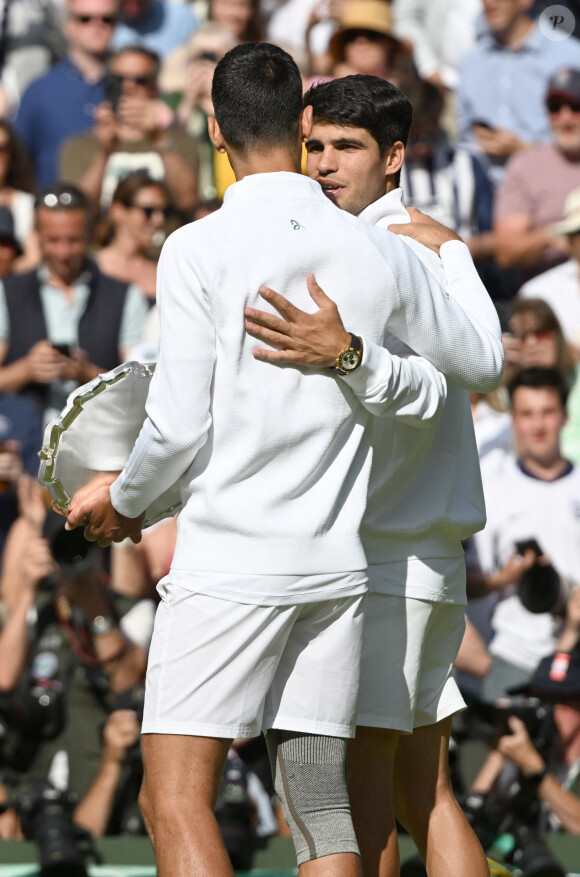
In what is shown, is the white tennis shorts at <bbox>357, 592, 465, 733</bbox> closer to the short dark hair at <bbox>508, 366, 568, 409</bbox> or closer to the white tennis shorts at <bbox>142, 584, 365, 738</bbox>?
the white tennis shorts at <bbox>142, 584, 365, 738</bbox>

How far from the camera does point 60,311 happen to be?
6.13 m

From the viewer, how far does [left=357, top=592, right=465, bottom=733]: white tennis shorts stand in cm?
292

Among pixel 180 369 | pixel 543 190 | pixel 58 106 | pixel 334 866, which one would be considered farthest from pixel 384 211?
pixel 58 106

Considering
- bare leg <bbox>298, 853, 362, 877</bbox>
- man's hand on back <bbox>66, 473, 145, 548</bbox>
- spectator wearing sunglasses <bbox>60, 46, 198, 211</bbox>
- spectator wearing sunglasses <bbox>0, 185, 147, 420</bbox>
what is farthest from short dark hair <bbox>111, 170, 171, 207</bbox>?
bare leg <bbox>298, 853, 362, 877</bbox>

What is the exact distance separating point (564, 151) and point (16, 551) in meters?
3.47

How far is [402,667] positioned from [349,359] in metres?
0.78

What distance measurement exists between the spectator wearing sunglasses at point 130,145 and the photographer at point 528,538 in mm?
2097

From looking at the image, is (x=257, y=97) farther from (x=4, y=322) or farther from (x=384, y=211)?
(x=4, y=322)

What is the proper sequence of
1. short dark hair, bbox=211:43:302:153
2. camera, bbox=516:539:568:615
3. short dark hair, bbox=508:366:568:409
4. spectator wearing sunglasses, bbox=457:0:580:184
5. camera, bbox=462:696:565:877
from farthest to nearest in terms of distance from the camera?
1. spectator wearing sunglasses, bbox=457:0:580:184
2. short dark hair, bbox=508:366:568:409
3. camera, bbox=516:539:568:615
4. camera, bbox=462:696:565:877
5. short dark hair, bbox=211:43:302:153

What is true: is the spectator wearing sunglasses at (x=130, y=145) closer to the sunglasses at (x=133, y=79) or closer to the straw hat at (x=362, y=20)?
the sunglasses at (x=133, y=79)

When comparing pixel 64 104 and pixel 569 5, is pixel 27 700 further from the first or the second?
pixel 569 5

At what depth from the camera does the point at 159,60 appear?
7.33m

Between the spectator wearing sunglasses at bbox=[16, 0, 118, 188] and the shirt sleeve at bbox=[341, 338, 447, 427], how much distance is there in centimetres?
469

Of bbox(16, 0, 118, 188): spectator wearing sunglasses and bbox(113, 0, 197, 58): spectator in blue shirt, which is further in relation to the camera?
bbox(113, 0, 197, 58): spectator in blue shirt
